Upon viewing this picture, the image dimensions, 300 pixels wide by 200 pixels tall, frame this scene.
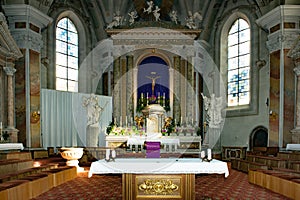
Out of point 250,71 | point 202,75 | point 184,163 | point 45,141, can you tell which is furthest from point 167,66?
point 184,163

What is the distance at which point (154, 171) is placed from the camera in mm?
6066

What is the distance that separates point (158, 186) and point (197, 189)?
2078 mm

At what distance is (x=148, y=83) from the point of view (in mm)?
16812

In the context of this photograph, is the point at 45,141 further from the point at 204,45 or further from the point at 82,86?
the point at 204,45

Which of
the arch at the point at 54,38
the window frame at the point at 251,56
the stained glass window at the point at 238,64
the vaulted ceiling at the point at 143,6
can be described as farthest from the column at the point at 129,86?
the stained glass window at the point at 238,64

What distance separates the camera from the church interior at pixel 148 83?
1234cm

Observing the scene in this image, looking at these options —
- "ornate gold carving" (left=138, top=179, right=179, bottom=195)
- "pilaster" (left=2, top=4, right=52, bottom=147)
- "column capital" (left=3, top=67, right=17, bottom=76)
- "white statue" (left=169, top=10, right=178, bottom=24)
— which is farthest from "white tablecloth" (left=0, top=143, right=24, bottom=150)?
"white statue" (left=169, top=10, right=178, bottom=24)

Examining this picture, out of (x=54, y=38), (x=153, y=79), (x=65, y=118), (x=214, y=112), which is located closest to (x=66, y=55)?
(x=54, y=38)

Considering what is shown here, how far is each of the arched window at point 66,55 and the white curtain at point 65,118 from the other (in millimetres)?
1398

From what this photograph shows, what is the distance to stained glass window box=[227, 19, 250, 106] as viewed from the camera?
56.2ft

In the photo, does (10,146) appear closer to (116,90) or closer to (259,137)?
(116,90)

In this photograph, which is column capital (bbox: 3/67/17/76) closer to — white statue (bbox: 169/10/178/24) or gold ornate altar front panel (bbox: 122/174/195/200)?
gold ornate altar front panel (bbox: 122/174/195/200)

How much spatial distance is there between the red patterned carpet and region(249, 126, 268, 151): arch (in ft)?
20.5

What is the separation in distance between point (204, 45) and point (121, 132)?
23.8ft
